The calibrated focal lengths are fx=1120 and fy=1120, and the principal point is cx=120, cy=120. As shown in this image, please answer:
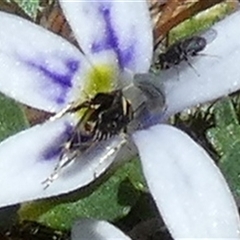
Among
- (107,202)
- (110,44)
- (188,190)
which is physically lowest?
(107,202)

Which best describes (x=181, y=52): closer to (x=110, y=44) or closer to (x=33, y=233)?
(x=110, y=44)

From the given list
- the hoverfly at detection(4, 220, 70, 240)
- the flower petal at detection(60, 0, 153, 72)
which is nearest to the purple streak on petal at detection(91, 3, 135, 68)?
the flower petal at detection(60, 0, 153, 72)

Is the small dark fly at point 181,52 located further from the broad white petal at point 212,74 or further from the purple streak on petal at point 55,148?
the purple streak on petal at point 55,148

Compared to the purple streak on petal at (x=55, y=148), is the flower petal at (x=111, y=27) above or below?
above

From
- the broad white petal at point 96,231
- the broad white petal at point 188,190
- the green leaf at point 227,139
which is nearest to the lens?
the broad white petal at point 188,190

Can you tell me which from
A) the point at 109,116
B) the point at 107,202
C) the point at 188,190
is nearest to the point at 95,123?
the point at 109,116

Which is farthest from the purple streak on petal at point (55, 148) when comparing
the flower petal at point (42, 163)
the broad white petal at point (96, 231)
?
the broad white petal at point (96, 231)
